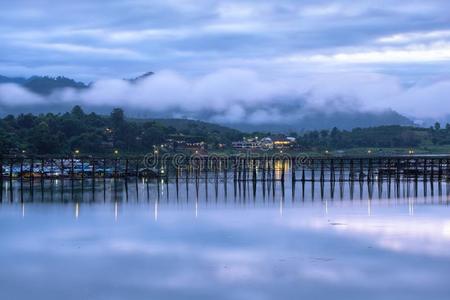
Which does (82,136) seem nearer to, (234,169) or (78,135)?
(78,135)

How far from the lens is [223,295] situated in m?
24.3

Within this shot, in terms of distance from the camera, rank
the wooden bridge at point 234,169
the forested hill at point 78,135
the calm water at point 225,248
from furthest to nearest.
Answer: the forested hill at point 78,135
the wooden bridge at point 234,169
the calm water at point 225,248

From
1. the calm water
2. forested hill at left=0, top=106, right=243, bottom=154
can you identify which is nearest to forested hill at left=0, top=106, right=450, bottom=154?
forested hill at left=0, top=106, right=243, bottom=154

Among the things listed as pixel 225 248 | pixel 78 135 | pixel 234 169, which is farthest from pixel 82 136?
pixel 225 248

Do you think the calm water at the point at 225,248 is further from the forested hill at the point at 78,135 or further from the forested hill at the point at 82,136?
the forested hill at the point at 82,136

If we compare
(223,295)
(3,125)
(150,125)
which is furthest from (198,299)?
(150,125)

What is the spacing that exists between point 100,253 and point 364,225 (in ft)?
47.2

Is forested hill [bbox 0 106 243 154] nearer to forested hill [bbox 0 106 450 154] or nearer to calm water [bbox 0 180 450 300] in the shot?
forested hill [bbox 0 106 450 154]

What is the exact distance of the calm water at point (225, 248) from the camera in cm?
2538

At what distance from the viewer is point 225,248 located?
110 ft

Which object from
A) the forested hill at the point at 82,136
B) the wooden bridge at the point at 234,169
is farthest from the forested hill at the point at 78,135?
the wooden bridge at the point at 234,169

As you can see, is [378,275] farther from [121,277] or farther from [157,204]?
[157,204]

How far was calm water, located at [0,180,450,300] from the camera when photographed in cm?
2538

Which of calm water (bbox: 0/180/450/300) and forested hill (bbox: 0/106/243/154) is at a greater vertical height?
forested hill (bbox: 0/106/243/154)
